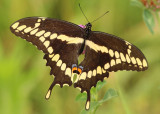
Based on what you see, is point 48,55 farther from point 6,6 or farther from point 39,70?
point 6,6

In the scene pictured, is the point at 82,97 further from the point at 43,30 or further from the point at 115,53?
the point at 43,30

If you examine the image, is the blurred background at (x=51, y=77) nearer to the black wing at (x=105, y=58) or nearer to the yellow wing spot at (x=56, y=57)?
the yellow wing spot at (x=56, y=57)

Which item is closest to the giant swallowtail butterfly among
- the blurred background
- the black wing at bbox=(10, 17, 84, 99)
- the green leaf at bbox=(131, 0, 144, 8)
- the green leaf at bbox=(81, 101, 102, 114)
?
the black wing at bbox=(10, 17, 84, 99)

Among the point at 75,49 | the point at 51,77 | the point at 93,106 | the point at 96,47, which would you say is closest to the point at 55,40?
the point at 75,49

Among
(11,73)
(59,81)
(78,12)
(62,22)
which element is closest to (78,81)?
(59,81)

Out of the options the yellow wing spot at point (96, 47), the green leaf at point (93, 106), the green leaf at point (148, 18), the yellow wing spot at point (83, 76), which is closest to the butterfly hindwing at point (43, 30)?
the yellow wing spot at point (96, 47)

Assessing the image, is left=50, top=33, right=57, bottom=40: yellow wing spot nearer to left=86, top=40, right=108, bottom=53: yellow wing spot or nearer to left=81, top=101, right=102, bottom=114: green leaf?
left=86, top=40, right=108, bottom=53: yellow wing spot
